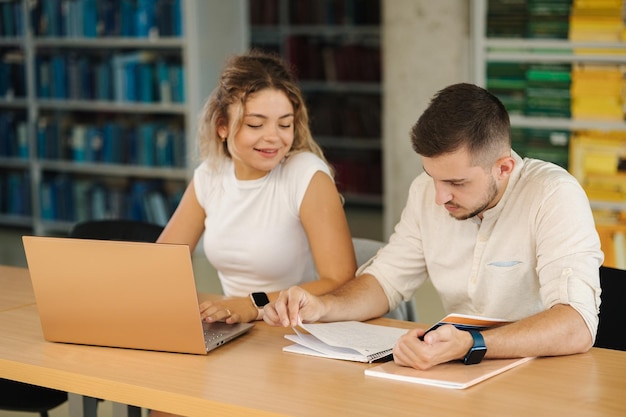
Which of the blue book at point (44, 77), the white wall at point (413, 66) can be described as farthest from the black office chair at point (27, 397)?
the blue book at point (44, 77)

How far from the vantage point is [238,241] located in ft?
9.50

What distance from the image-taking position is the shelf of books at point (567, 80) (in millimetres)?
5207

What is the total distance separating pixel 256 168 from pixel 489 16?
301cm

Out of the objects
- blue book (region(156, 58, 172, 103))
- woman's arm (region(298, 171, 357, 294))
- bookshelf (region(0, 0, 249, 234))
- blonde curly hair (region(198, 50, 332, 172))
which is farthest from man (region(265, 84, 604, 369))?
blue book (region(156, 58, 172, 103))

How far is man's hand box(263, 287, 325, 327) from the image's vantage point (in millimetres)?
2275

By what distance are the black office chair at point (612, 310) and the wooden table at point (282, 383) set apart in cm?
28

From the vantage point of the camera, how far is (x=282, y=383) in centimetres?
196

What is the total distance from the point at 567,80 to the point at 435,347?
3646 mm

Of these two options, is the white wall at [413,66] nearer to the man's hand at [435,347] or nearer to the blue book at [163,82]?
the blue book at [163,82]

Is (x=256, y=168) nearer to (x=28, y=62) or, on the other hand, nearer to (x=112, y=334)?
(x=112, y=334)

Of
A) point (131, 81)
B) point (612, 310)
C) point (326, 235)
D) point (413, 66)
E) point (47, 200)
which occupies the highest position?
point (413, 66)

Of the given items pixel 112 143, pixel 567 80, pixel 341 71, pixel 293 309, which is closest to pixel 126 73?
pixel 112 143

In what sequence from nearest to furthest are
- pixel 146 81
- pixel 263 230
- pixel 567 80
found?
pixel 263 230 → pixel 567 80 → pixel 146 81

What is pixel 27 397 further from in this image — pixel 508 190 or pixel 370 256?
pixel 508 190
